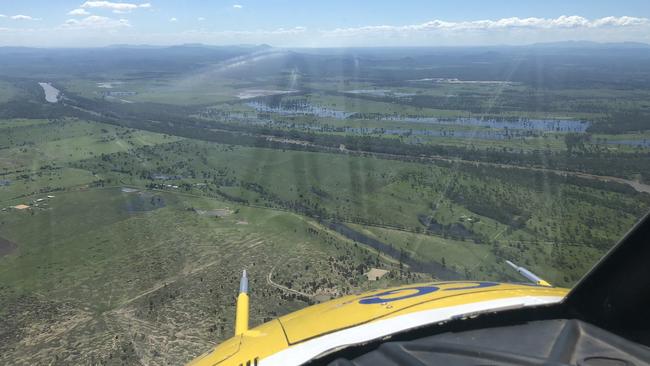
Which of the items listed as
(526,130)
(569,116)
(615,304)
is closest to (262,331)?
(615,304)

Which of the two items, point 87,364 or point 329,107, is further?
point 329,107

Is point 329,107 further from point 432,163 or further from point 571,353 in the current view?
point 571,353

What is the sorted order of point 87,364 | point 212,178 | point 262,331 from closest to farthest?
1. point 262,331
2. point 87,364
3. point 212,178

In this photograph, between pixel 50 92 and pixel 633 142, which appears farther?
pixel 50 92

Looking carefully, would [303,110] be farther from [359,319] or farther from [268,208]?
[359,319]

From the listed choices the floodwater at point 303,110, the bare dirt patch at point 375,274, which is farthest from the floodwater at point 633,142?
the bare dirt patch at point 375,274

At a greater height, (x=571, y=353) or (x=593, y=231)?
(x=571, y=353)

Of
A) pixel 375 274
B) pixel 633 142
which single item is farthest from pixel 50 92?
pixel 633 142

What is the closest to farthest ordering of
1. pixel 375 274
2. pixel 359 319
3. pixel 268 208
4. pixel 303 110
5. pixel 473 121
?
pixel 359 319
pixel 375 274
pixel 268 208
pixel 473 121
pixel 303 110

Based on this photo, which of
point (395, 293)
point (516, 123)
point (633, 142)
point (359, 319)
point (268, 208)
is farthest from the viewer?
point (516, 123)
